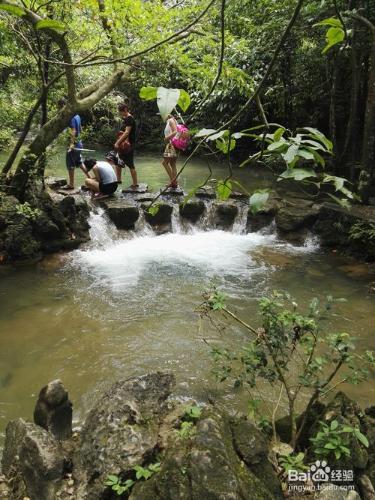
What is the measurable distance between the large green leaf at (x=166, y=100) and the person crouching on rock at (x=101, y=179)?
313 inches

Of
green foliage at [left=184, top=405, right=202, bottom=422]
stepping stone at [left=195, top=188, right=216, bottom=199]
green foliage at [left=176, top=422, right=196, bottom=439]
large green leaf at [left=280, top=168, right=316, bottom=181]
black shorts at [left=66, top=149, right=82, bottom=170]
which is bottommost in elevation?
stepping stone at [left=195, top=188, right=216, bottom=199]

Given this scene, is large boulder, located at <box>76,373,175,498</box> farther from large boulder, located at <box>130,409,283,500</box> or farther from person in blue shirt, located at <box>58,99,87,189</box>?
person in blue shirt, located at <box>58,99,87,189</box>

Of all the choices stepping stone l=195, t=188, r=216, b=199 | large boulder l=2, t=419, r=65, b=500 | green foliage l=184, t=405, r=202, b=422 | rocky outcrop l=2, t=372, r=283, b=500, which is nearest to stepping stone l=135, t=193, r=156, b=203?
stepping stone l=195, t=188, r=216, b=199

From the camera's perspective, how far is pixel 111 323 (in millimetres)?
5516

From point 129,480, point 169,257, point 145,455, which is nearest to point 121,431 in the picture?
point 145,455

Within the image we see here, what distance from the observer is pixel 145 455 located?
262 cm

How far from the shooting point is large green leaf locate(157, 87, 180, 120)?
97cm

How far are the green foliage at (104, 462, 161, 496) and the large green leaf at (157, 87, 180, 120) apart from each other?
2.23 metres

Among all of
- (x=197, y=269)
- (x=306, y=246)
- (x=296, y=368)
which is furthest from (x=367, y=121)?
(x=296, y=368)

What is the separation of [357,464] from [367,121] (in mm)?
7027

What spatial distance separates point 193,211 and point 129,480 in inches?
303

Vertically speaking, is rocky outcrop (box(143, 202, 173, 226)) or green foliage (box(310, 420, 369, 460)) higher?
green foliage (box(310, 420, 369, 460))

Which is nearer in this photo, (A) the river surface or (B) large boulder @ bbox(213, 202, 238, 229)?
(A) the river surface

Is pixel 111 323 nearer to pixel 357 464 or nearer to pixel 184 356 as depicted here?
pixel 184 356
